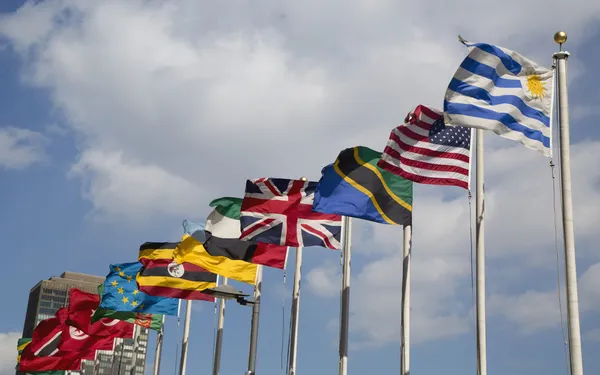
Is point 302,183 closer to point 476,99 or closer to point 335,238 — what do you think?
point 335,238

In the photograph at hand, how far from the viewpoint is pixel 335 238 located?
29516 mm

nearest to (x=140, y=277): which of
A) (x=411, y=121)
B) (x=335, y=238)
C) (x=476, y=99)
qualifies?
(x=335, y=238)

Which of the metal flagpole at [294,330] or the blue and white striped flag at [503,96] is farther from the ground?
the blue and white striped flag at [503,96]

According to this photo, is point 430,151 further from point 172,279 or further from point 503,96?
point 172,279

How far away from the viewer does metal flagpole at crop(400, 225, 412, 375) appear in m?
23.7

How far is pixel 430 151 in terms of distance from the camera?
22.6m

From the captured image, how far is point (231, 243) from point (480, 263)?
527 inches

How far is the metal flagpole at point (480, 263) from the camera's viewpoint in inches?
805

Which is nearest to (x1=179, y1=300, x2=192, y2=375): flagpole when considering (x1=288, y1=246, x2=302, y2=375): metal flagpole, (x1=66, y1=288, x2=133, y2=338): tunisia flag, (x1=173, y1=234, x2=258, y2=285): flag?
(x1=66, y1=288, x2=133, y2=338): tunisia flag

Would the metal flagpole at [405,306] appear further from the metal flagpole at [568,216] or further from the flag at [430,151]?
the metal flagpole at [568,216]

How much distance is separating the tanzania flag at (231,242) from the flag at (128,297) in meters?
9.86

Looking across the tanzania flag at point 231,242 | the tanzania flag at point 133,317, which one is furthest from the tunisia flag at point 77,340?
the tanzania flag at point 231,242

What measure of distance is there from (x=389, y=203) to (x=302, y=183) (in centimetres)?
545

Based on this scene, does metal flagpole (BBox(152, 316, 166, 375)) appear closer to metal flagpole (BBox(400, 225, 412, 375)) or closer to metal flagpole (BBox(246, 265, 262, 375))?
metal flagpole (BBox(246, 265, 262, 375))
